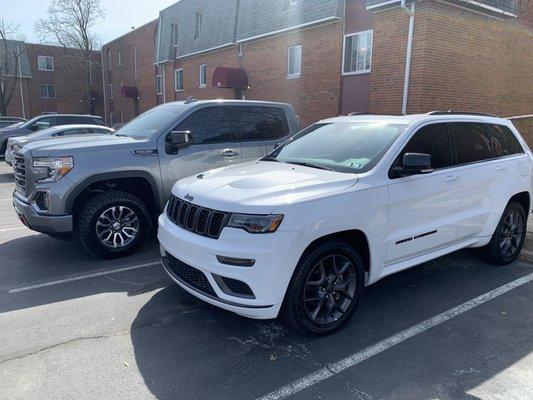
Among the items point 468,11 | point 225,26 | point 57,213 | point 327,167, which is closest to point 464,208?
point 327,167

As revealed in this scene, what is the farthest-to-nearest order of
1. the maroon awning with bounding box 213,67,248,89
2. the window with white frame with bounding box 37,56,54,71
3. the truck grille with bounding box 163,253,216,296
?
the window with white frame with bounding box 37,56,54,71
the maroon awning with bounding box 213,67,248,89
the truck grille with bounding box 163,253,216,296

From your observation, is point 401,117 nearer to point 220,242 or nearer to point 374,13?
point 220,242

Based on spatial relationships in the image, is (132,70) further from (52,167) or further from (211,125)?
(52,167)

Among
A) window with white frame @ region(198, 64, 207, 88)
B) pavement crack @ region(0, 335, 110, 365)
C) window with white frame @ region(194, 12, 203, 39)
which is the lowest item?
pavement crack @ region(0, 335, 110, 365)

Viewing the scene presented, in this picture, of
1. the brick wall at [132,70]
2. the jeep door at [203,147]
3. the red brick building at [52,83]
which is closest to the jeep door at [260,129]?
the jeep door at [203,147]

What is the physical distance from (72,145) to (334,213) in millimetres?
3443

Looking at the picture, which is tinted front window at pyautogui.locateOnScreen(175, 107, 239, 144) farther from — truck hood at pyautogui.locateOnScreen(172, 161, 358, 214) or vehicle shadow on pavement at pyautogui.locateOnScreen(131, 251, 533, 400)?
vehicle shadow on pavement at pyautogui.locateOnScreen(131, 251, 533, 400)

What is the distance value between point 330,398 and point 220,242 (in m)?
1.29

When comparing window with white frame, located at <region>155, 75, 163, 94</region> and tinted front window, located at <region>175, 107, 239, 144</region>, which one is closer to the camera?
tinted front window, located at <region>175, 107, 239, 144</region>

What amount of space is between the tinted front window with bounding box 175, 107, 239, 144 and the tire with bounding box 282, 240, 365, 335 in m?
3.11

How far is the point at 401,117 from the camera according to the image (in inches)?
175

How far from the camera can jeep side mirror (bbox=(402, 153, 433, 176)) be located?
12.0 ft

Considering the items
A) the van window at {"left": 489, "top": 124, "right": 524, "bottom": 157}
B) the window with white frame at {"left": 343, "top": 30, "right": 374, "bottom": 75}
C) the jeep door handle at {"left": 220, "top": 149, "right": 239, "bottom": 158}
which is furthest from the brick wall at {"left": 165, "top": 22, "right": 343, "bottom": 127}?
the van window at {"left": 489, "top": 124, "right": 524, "bottom": 157}

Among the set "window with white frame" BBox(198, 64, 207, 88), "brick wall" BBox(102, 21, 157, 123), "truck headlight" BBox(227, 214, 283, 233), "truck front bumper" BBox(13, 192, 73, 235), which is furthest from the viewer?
"brick wall" BBox(102, 21, 157, 123)
